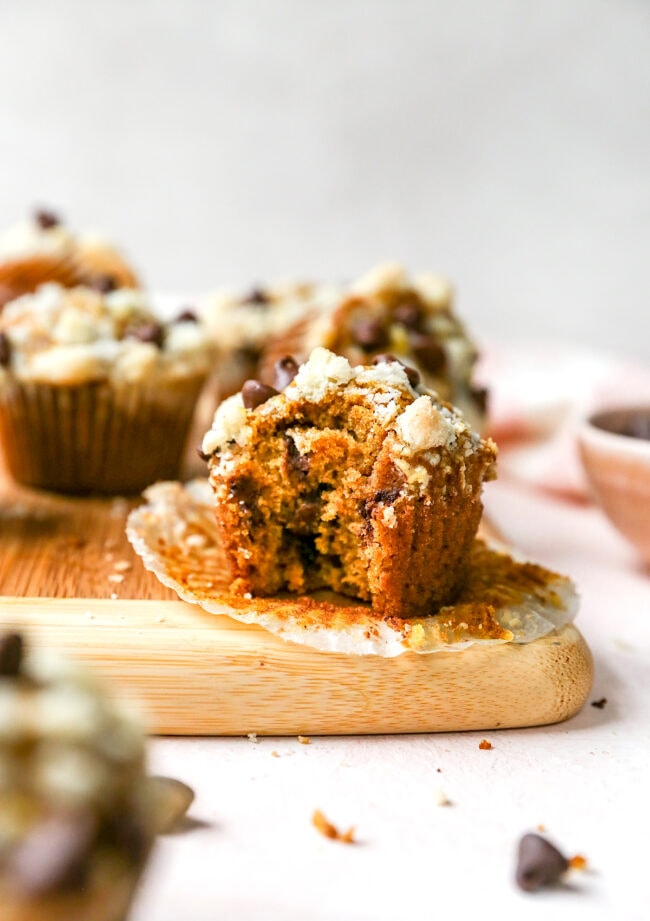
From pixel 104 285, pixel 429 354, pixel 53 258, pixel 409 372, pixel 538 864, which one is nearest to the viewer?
pixel 538 864

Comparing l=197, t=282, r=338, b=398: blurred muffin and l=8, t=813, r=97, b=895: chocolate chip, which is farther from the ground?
l=8, t=813, r=97, b=895: chocolate chip

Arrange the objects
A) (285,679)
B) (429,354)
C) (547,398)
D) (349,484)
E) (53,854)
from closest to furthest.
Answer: (53,854)
(285,679)
(349,484)
(429,354)
(547,398)

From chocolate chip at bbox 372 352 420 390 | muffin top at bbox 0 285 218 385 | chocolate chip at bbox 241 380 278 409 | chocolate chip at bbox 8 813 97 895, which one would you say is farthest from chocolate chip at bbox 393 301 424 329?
chocolate chip at bbox 8 813 97 895

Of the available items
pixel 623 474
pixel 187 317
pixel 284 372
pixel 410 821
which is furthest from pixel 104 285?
pixel 410 821

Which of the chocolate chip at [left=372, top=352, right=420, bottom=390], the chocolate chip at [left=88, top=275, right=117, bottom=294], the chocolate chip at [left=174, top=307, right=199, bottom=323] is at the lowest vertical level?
the chocolate chip at [left=174, top=307, right=199, bottom=323]

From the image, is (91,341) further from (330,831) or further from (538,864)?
(538,864)

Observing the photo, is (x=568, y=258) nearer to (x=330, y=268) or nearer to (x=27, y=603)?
(x=330, y=268)

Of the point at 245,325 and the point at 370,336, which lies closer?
the point at 370,336

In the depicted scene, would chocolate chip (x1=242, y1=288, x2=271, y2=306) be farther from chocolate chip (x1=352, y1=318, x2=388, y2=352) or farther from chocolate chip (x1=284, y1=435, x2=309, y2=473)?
chocolate chip (x1=284, y1=435, x2=309, y2=473)
